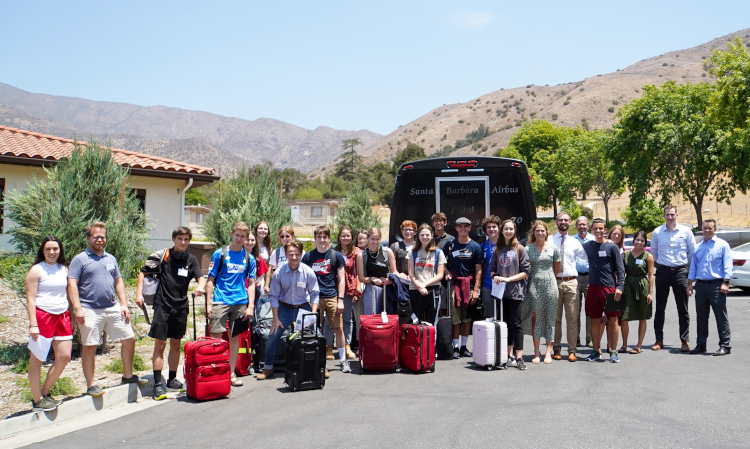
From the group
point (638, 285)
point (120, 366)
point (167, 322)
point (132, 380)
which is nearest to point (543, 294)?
point (638, 285)

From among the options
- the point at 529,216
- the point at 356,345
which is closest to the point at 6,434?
the point at 356,345

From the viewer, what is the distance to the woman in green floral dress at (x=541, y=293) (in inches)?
316

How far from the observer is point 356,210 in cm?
2628

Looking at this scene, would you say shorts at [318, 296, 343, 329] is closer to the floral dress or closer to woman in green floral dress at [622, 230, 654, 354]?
the floral dress

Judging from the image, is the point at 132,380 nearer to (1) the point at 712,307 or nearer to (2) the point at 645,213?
(1) the point at 712,307

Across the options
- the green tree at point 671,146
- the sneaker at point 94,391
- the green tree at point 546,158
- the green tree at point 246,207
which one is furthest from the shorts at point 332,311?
the green tree at point 546,158

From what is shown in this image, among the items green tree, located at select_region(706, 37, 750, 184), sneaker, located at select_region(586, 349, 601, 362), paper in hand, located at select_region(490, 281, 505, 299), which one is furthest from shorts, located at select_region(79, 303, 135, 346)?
green tree, located at select_region(706, 37, 750, 184)

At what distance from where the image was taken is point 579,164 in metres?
52.6

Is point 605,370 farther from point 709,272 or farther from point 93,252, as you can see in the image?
point 93,252

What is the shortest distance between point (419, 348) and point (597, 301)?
2.60 metres

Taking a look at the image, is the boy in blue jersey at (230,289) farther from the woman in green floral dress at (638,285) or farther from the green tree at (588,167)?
the green tree at (588,167)

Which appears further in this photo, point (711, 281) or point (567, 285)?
point (711, 281)

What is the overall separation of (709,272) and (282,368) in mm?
6138

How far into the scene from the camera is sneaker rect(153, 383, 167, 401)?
657cm
